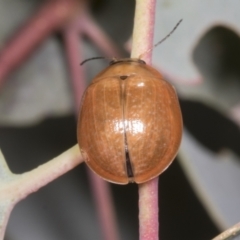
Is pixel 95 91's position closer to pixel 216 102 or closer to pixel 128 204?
pixel 216 102

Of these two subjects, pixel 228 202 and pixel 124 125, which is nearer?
pixel 124 125

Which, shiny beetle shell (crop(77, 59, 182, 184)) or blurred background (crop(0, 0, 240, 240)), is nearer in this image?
shiny beetle shell (crop(77, 59, 182, 184))

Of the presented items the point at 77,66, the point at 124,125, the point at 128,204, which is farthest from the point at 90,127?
the point at 128,204

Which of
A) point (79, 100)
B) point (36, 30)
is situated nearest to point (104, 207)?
point (79, 100)

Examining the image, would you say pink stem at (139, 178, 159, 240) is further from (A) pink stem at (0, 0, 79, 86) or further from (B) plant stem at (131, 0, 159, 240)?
(A) pink stem at (0, 0, 79, 86)

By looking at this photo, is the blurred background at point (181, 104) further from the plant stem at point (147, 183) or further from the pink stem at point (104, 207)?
the plant stem at point (147, 183)

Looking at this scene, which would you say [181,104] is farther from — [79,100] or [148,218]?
[148,218]

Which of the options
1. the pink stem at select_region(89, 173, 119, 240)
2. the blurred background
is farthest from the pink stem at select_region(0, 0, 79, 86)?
the pink stem at select_region(89, 173, 119, 240)
